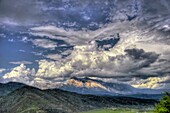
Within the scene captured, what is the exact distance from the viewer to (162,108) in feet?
258

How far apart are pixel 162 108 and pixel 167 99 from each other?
3.28 meters

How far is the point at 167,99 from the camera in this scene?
79.8 meters
